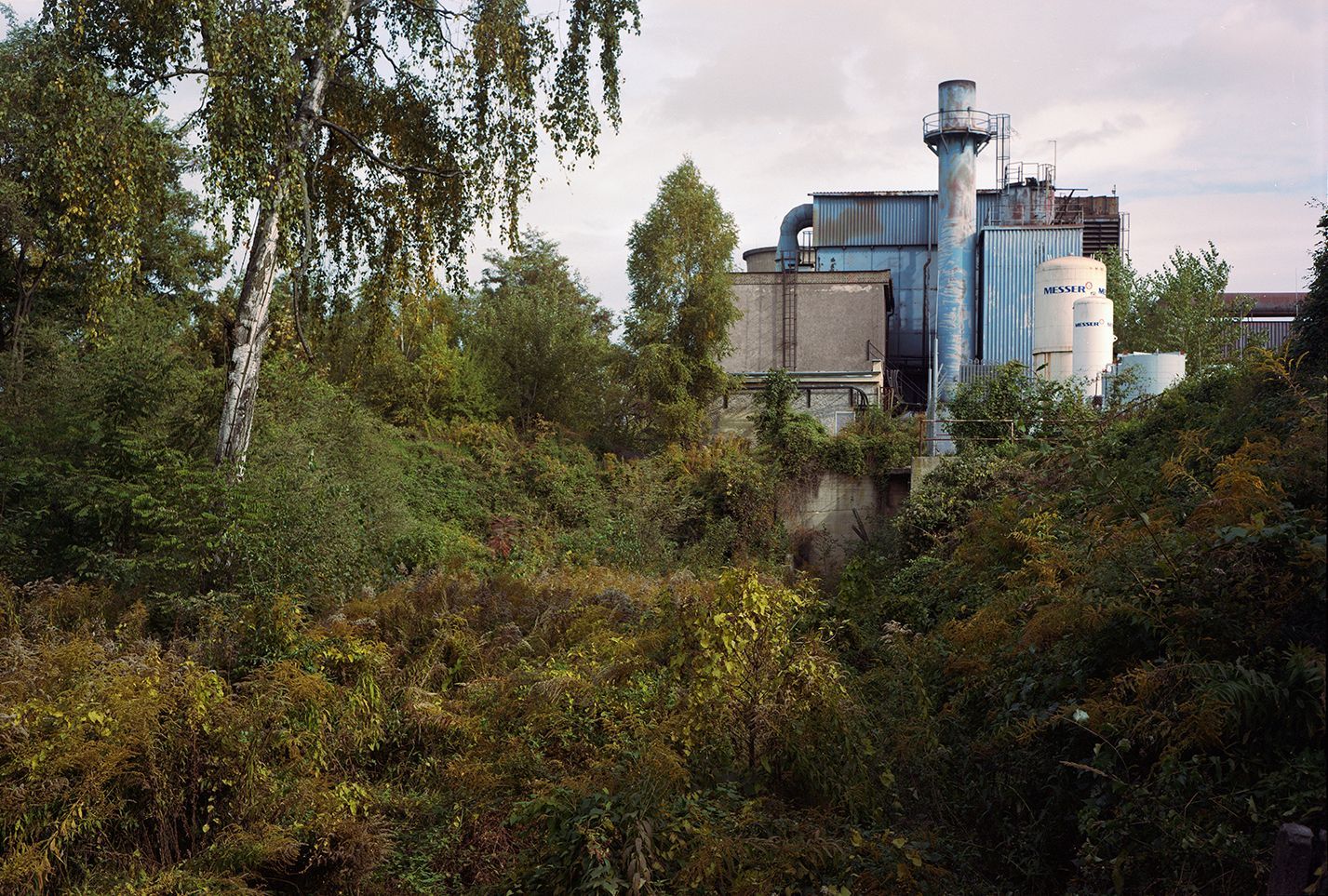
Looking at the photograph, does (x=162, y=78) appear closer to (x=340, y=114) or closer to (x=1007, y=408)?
(x=340, y=114)

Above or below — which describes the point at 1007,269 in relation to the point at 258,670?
above

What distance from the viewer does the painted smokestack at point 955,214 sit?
32250mm

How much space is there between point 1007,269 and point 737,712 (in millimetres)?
28337

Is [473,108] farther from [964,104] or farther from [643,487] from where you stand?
[964,104]

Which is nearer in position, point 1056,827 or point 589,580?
point 1056,827

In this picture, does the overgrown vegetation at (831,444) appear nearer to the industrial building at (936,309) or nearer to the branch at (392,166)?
the industrial building at (936,309)

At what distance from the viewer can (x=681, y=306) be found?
27.2 meters

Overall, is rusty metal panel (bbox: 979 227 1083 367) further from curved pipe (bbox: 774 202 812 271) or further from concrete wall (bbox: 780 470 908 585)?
concrete wall (bbox: 780 470 908 585)

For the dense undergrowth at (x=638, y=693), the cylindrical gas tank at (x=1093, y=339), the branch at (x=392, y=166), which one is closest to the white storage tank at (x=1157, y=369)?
the cylindrical gas tank at (x=1093, y=339)

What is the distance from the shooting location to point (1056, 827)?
19.2 feet

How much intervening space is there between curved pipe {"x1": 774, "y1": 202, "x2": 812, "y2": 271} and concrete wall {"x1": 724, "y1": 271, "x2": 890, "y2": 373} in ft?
25.2

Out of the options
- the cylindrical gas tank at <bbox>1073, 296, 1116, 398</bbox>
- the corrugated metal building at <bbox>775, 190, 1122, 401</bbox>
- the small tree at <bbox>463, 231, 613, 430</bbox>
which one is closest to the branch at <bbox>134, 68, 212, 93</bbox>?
the small tree at <bbox>463, 231, 613, 430</bbox>

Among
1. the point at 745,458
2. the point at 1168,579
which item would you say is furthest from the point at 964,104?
the point at 1168,579

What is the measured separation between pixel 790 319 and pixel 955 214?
20.9 ft
